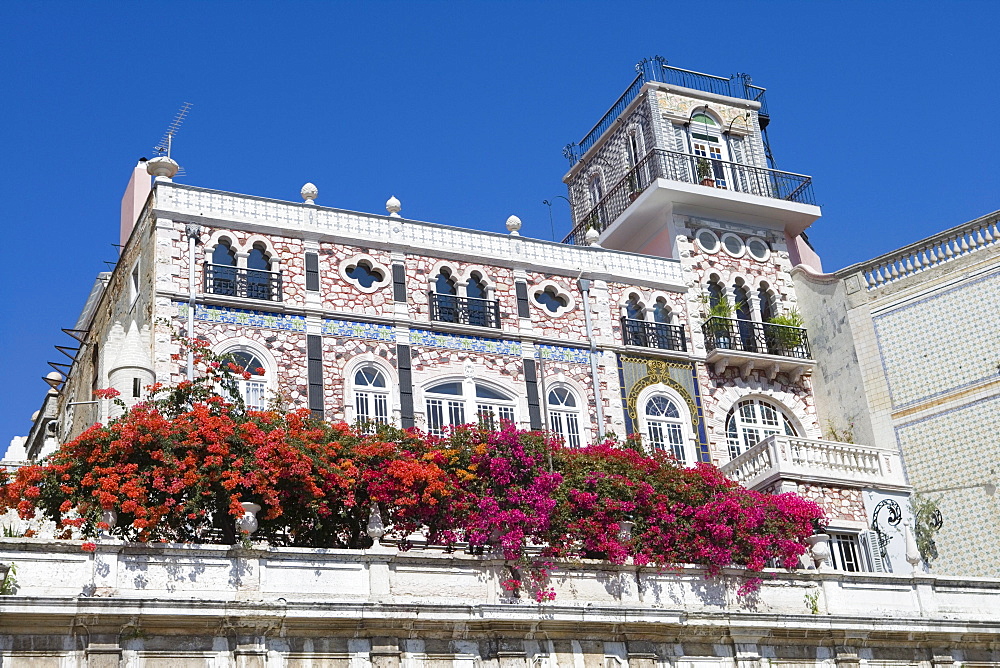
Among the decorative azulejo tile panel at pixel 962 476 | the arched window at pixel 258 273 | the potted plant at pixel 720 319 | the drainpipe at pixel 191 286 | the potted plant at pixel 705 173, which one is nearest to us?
the drainpipe at pixel 191 286

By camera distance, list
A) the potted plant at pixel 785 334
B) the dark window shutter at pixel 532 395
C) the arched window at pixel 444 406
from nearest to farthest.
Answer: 1. the arched window at pixel 444 406
2. the dark window shutter at pixel 532 395
3. the potted plant at pixel 785 334

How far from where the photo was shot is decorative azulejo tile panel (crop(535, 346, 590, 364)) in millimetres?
30056

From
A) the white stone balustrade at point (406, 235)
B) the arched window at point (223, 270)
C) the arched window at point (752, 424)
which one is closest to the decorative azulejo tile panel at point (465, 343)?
the white stone balustrade at point (406, 235)

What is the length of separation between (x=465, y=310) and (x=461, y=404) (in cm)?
226

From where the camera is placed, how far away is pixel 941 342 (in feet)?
99.6

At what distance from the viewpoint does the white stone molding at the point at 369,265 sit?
1136 inches

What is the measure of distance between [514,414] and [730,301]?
721cm

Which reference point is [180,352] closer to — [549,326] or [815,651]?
[549,326]

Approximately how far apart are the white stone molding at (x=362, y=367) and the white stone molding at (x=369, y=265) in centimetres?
158

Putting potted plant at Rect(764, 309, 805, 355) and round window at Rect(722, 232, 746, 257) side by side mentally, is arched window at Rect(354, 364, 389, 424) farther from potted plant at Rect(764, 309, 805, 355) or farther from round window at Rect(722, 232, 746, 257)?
round window at Rect(722, 232, 746, 257)

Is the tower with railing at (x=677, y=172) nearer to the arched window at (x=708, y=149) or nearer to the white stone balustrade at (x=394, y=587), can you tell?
the arched window at (x=708, y=149)

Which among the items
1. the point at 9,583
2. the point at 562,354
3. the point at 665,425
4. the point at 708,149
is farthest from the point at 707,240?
the point at 9,583

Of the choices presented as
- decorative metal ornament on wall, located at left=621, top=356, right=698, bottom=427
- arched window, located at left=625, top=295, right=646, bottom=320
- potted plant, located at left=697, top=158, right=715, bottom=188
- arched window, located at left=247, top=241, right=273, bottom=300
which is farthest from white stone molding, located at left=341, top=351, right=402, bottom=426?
potted plant, located at left=697, top=158, right=715, bottom=188

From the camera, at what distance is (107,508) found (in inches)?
757
